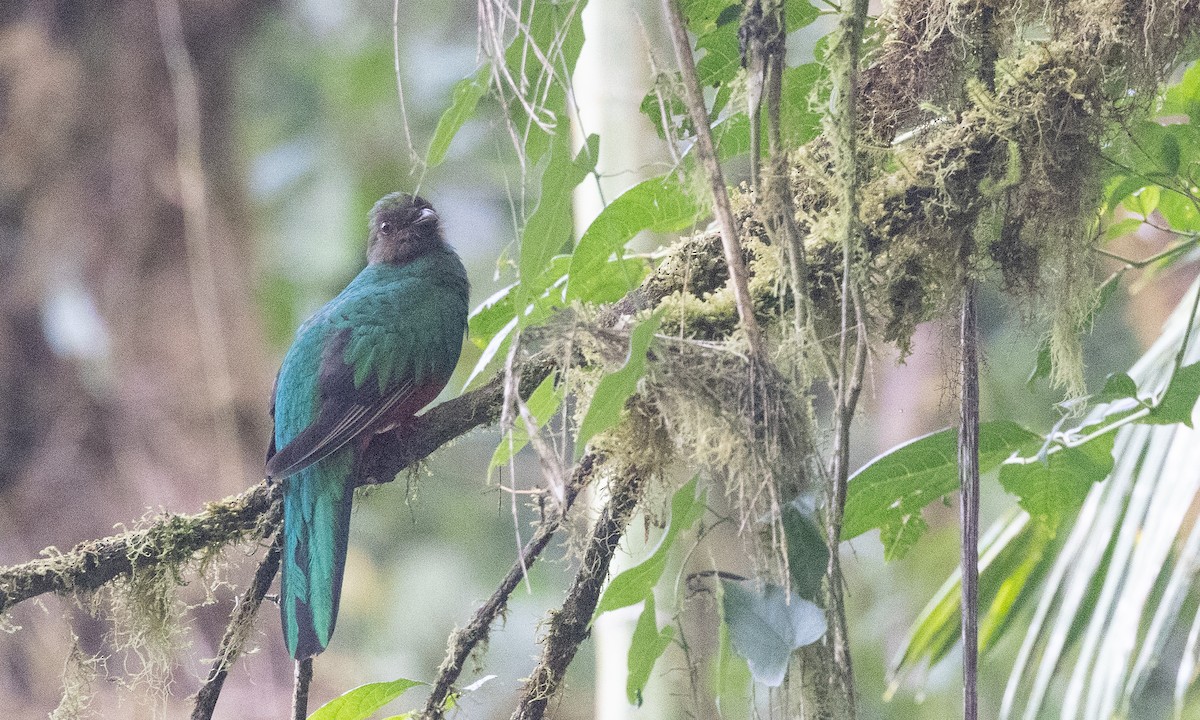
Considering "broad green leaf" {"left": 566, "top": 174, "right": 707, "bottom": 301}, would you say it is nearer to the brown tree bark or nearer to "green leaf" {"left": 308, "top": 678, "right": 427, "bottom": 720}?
"green leaf" {"left": 308, "top": 678, "right": 427, "bottom": 720}

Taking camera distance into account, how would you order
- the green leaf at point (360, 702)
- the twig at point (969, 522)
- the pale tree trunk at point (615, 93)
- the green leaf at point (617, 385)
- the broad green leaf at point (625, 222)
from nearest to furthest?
the green leaf at point (617, 385) < the broad green leaf at point (625, 222) < the twig at point (969, 522) < the green leaf at point (360, 702) < the pale tree trunk at point (615, 93)

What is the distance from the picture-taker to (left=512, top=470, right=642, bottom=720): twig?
1538 millimetres

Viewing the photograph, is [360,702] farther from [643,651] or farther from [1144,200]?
[1144,200]

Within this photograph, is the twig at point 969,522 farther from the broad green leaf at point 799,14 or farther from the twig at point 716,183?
the broad green leaf at point 799,14

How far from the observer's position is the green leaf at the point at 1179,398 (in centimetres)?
144

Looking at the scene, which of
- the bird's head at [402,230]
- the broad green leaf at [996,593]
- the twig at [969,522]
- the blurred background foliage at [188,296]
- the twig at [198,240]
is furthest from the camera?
the twig at [198,240]

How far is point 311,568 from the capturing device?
7.32 feet

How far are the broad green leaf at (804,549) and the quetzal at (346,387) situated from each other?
1.27 metres

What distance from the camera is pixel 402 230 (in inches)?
124

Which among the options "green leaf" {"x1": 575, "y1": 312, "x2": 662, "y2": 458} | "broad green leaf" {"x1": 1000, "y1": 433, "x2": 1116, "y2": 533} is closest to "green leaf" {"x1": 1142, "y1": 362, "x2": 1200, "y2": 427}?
"broad green leaf" {"x1": 1000, "y1": 433, "x2": 1116, "y2": 533}

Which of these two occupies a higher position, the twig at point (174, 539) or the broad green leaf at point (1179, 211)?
the broad green leaf at point (1179, 211)

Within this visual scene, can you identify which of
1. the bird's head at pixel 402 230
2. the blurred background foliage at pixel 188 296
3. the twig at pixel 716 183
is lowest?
the twig at pixel 716 183

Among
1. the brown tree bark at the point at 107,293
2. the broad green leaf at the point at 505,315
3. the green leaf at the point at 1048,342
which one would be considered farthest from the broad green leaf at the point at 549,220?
the brown tree bark at the point at 107,293

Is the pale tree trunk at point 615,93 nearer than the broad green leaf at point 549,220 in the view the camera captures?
No
